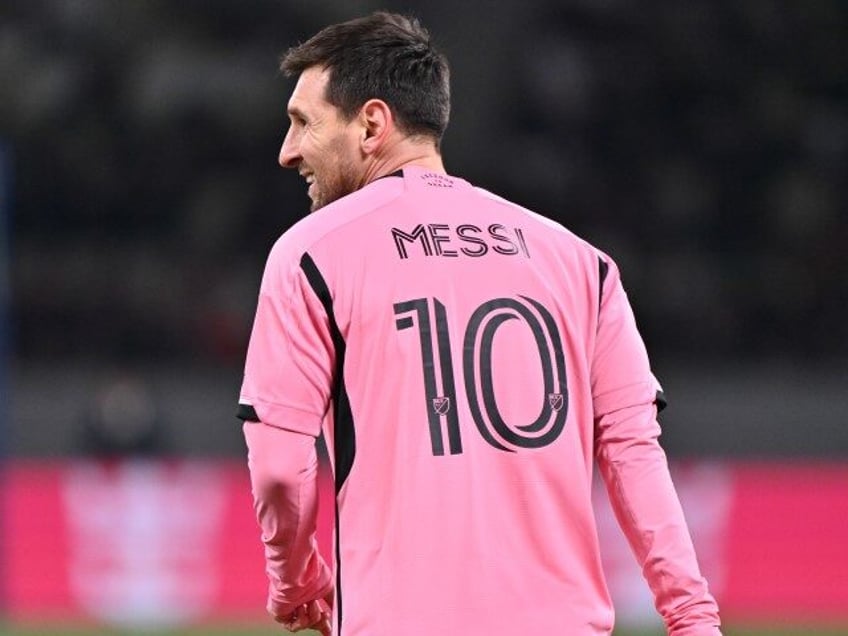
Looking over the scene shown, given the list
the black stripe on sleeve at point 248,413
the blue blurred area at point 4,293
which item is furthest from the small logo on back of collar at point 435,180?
the blue blurred area at point 4,293

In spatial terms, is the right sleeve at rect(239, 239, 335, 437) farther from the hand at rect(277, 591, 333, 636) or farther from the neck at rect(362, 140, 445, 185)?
the hand at rect(277, 591, 333, 636)

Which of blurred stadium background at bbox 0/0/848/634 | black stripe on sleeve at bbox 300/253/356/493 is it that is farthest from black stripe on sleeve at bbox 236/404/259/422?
blurred stadium background at bbox 0/0/848/634

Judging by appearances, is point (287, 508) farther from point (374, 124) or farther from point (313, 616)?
point (374, 124)

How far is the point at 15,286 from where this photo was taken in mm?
13734

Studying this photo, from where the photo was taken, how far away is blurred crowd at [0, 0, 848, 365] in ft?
44.5

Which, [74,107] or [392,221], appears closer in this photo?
[392,221]

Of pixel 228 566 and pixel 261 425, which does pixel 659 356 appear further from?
pixel 261 425

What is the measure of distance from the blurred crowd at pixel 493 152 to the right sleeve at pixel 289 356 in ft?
35.0

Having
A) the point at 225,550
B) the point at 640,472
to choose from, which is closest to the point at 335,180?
the point at 640,472

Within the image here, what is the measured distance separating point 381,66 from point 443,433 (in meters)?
0.63

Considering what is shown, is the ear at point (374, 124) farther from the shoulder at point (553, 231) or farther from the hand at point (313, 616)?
the hand at point (313, 616)

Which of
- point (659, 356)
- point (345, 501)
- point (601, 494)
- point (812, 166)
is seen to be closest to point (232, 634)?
point (601, 494)

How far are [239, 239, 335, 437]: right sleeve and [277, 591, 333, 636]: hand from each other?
1.38 feet

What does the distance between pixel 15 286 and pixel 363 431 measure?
37.6 ft
